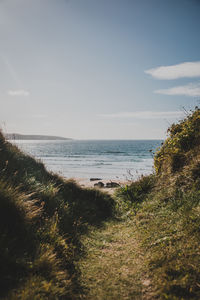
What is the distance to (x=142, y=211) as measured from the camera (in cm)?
720

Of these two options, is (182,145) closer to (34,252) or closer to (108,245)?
(108,245)

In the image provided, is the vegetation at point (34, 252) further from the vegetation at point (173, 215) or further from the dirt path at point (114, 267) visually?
the vegetation at point (173, 215)

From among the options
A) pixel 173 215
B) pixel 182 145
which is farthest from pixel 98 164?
pixel 173 215

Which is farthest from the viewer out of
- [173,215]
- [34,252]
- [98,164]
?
[98,164]

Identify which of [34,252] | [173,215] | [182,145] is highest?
[182,145]

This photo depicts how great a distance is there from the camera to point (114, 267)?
4402 millimetres

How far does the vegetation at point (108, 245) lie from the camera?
332 centimetres

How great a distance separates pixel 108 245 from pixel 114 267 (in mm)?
1173

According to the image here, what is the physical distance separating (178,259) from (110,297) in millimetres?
1423

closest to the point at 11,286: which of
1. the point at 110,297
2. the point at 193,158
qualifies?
the point at 110,297

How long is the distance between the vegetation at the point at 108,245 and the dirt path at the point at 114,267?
2 centimetres

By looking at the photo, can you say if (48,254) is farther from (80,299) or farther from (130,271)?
(130,271)

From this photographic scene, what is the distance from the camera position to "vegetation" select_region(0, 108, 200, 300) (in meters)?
3.32

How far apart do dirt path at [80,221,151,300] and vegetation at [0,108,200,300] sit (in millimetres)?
17
